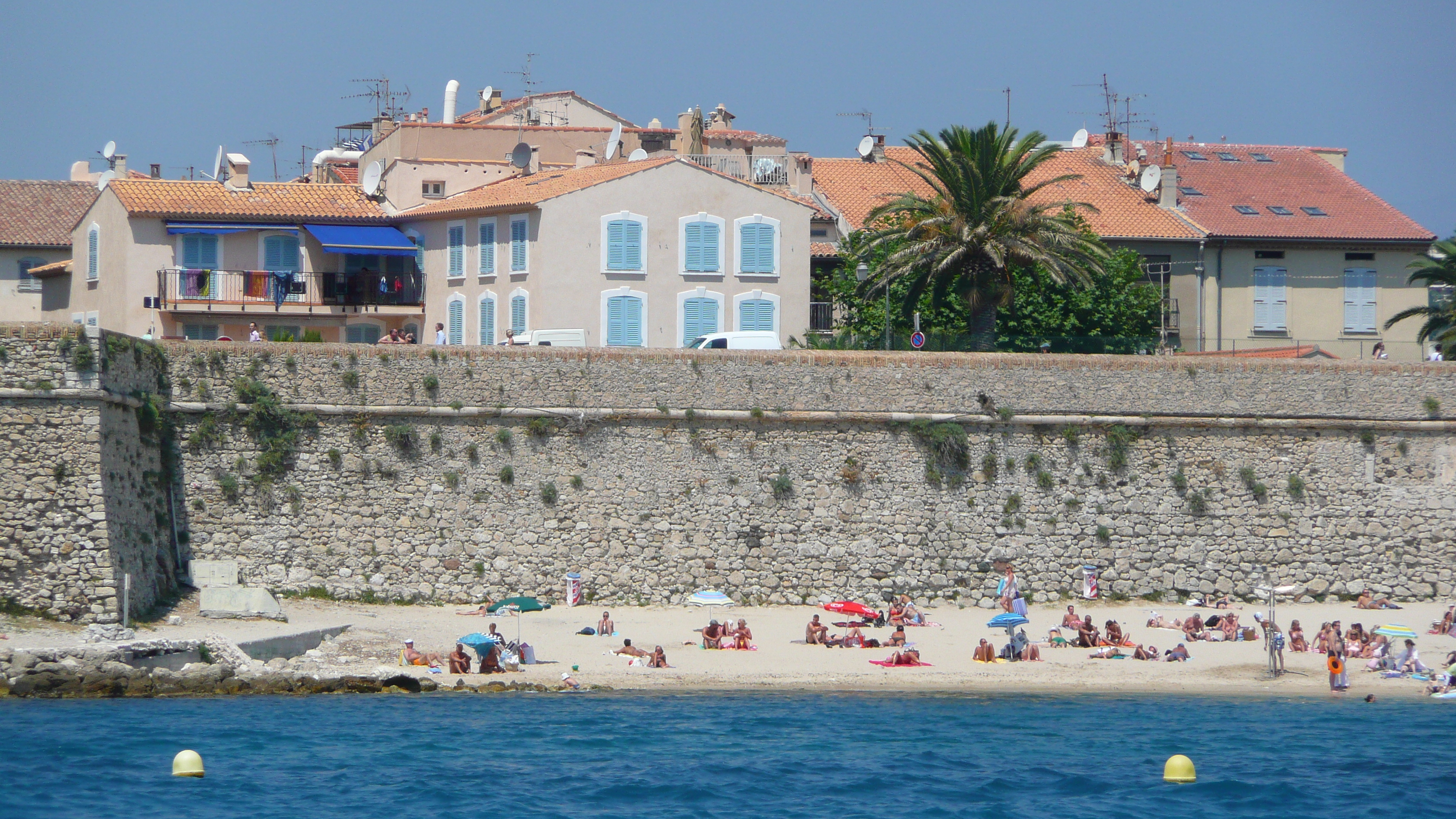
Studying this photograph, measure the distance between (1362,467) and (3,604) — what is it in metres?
24.3

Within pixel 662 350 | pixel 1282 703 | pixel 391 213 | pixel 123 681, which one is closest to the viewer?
pixel 123 681

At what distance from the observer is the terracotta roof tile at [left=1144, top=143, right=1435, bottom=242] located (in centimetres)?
4256

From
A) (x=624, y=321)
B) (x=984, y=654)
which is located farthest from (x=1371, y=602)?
(x=624, y=321)

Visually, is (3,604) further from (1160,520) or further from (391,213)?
(1160,520)

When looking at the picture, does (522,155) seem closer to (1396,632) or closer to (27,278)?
(27,278)

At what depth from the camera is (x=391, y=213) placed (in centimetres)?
4012

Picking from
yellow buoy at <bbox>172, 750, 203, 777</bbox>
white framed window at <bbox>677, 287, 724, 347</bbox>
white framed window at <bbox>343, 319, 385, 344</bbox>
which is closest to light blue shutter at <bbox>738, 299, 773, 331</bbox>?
white framed window at <bbox>677, 287, 724, 347</bbox>

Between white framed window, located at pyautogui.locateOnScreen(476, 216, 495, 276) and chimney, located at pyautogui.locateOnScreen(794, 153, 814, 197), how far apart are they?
33.5 feet

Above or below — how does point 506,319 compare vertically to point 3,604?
above

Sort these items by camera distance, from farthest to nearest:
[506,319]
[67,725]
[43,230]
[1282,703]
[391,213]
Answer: [43,230] < [391,213] < [506,319] < [1282,703] < [67,725]

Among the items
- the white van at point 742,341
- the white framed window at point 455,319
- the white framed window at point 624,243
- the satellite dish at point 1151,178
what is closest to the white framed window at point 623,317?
the white framed window at point 624,243

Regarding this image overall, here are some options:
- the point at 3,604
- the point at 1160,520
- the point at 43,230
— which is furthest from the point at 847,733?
the point at 43,230

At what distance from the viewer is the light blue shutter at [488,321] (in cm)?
3750

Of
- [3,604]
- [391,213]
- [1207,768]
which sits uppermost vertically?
[391,213]
